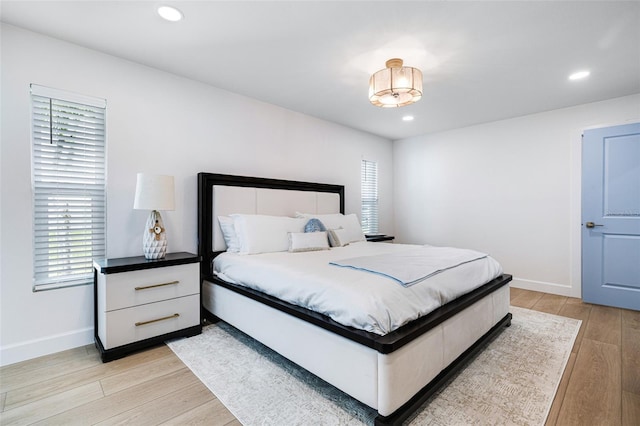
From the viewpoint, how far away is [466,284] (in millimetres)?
2324

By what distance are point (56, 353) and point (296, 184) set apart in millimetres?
2927

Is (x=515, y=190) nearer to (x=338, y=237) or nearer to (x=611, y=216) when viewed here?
(x=611, y=216)

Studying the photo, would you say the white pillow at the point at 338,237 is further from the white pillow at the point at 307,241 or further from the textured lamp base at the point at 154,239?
the textured lamp base at the point at 154,239

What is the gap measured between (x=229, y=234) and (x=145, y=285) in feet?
3.16

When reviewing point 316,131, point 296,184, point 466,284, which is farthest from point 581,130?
point 296,184

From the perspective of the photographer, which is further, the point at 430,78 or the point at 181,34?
the point at 430,78

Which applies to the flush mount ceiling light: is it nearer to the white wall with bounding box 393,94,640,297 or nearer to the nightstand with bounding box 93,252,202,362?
the nightstand with bounding box 93,252,202,362

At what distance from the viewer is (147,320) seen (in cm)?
246

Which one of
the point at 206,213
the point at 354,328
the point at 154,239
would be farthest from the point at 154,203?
the point at 354,328

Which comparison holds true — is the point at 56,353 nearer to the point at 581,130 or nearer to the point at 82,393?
the point at 82,393

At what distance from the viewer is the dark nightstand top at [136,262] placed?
229 centimetres

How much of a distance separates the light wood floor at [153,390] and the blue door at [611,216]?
1.33 metres

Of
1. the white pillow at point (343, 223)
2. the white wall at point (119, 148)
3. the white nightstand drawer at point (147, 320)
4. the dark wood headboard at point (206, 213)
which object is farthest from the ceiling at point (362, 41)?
the white nightstand drawer at point (147, 320)

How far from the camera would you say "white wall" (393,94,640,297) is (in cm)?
396
